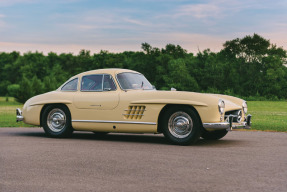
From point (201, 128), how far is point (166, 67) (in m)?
66.3

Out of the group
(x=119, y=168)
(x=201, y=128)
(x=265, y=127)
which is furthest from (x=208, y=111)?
(x=265, y=127)

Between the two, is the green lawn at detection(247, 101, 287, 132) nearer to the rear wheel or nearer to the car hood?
the rear wheel

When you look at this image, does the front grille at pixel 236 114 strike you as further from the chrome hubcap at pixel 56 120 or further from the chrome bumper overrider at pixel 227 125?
the chrome hubcap at pixel 56 120

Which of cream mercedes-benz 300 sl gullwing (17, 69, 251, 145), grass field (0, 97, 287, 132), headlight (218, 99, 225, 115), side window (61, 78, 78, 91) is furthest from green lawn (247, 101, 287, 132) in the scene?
side window (61, 78, 78, 91)

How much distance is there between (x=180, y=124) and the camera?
891 cm

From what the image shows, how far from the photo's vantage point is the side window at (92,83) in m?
10.2

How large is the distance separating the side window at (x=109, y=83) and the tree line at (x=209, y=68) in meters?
47.2

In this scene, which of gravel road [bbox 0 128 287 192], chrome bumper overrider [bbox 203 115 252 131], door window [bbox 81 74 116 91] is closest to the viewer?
gravel road [bbox 0 128 287 192]

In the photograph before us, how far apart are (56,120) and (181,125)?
342 cm

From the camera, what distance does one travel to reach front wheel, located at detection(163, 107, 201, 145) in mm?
A: 8742

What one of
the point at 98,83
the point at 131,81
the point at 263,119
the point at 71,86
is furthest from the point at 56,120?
the point at 263,119

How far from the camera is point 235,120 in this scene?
30.7 ft

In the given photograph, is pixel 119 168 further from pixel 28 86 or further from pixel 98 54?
pixel 98 54

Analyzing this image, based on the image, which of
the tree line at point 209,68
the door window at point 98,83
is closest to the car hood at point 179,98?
the door window at point 98,83
